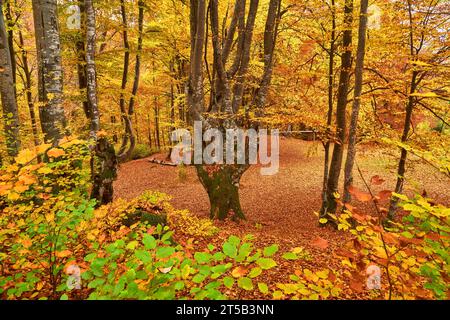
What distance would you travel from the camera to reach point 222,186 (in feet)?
26.4

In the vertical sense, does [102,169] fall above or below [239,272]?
below

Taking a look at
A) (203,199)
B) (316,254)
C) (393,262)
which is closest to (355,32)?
(316,254)

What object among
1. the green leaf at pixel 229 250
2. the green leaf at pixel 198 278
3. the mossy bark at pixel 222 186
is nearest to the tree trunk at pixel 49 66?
the mossy bark at pixel 222 186

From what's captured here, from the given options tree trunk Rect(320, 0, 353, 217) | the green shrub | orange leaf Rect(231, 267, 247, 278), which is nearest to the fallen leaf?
orange leaf Rect(231, 267, 247, 278)

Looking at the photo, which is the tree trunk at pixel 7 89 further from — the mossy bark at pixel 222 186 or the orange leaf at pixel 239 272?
the orange leaf at pixel 239 272

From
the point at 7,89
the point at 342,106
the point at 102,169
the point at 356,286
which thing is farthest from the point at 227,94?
the point at 356,286

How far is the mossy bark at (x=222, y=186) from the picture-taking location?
802 cm

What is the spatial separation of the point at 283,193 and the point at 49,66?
1045cm

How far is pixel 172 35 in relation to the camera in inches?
489

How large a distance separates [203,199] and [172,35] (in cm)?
809

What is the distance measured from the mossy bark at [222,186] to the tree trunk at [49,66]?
13.6ft

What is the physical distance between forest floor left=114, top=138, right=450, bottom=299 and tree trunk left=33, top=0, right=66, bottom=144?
4.49 metres

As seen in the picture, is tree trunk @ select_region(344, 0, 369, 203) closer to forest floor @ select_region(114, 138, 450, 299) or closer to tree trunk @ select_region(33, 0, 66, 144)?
forest floor @ select_region(114, 138, 450, 299)

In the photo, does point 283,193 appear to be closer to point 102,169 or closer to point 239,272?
point 102,169
